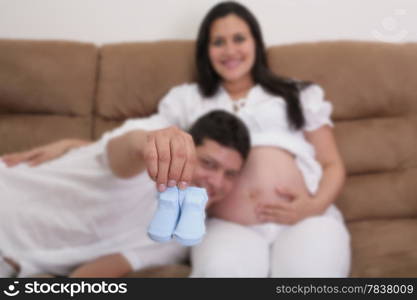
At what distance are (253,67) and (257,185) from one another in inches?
18.1

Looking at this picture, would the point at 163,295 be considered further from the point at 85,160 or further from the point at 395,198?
the point at 395,198

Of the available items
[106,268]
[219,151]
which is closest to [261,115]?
[219,151]

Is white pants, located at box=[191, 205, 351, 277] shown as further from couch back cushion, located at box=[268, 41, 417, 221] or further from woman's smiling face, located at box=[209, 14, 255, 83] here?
woman's smiling face, located at box=[209, 14, 255, 83]

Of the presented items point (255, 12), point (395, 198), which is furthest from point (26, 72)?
point (395, 198)

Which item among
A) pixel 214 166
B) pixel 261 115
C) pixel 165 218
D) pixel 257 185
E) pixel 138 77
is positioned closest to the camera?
pixel 165 218

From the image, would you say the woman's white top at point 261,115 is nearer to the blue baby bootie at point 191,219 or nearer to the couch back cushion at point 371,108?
the couch back cushion at point 371,108

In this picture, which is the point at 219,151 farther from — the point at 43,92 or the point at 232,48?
the point at 43,92

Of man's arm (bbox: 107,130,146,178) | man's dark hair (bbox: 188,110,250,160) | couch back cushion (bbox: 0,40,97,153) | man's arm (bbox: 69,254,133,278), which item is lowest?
man's arm (bbox: 69,254,133,278)

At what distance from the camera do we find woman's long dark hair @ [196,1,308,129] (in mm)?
1354

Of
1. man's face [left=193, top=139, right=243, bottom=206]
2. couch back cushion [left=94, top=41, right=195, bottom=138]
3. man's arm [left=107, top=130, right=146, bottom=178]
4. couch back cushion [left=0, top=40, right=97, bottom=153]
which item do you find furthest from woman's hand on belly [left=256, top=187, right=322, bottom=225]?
couch back cushion [left=0, top=40, right=97, bottom=153]

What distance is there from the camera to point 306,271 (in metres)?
0.95

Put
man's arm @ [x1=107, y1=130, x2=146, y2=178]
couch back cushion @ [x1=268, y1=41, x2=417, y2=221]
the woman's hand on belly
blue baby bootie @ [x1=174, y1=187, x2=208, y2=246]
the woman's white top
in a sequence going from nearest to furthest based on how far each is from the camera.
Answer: blue baby bootie @ [x1=174, y1=187, x2=208, y2=246] → man's arm @ [x1=107, y1=130, x2=146, y2=178] → the woman's hand on belly → the woman's white top → couch back cushion @ [x1=268, y1=41, x2=417, y2=221]

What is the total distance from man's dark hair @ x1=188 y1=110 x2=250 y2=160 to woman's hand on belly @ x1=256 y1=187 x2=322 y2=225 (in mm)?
149

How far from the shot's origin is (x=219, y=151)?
106 centimetres
